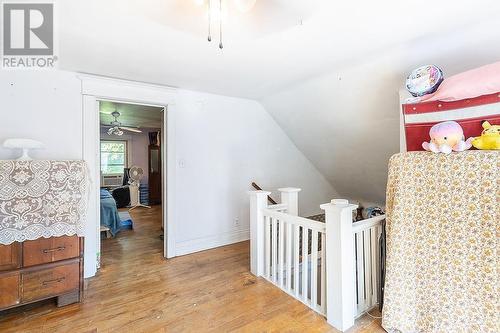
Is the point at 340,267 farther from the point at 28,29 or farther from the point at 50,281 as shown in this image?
the point at 28,29

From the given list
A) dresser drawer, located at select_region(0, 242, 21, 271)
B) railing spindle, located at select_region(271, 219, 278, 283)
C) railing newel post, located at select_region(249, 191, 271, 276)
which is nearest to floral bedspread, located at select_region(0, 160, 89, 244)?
dresser drawer, located at select_region(0, 242, 21, 271)

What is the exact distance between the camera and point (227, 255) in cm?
306

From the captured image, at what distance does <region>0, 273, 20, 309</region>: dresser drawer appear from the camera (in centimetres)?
179

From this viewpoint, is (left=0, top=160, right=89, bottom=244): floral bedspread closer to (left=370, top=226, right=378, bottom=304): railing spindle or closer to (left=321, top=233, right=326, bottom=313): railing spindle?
(left=321, top=233, right=326, bottom=313): railing spindle

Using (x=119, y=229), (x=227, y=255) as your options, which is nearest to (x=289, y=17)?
Result: (x=227, y=255)

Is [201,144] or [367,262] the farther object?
[201,144]

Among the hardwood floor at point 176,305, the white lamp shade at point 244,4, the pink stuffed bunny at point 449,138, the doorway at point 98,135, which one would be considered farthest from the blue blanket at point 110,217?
the pink stuffed bunny at point 449,138

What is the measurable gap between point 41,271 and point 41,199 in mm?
583

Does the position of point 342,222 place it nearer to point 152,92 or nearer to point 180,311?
point 180,311

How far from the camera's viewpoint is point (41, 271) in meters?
1.92

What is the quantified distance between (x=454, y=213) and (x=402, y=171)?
365 mm

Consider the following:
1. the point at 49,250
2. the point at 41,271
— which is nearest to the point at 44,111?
the point at 49,250

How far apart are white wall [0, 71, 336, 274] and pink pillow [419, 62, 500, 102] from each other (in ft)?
7.96

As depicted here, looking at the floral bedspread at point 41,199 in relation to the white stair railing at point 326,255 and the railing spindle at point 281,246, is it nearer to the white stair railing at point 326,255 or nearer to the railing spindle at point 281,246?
the white stair railing at point 326,255
